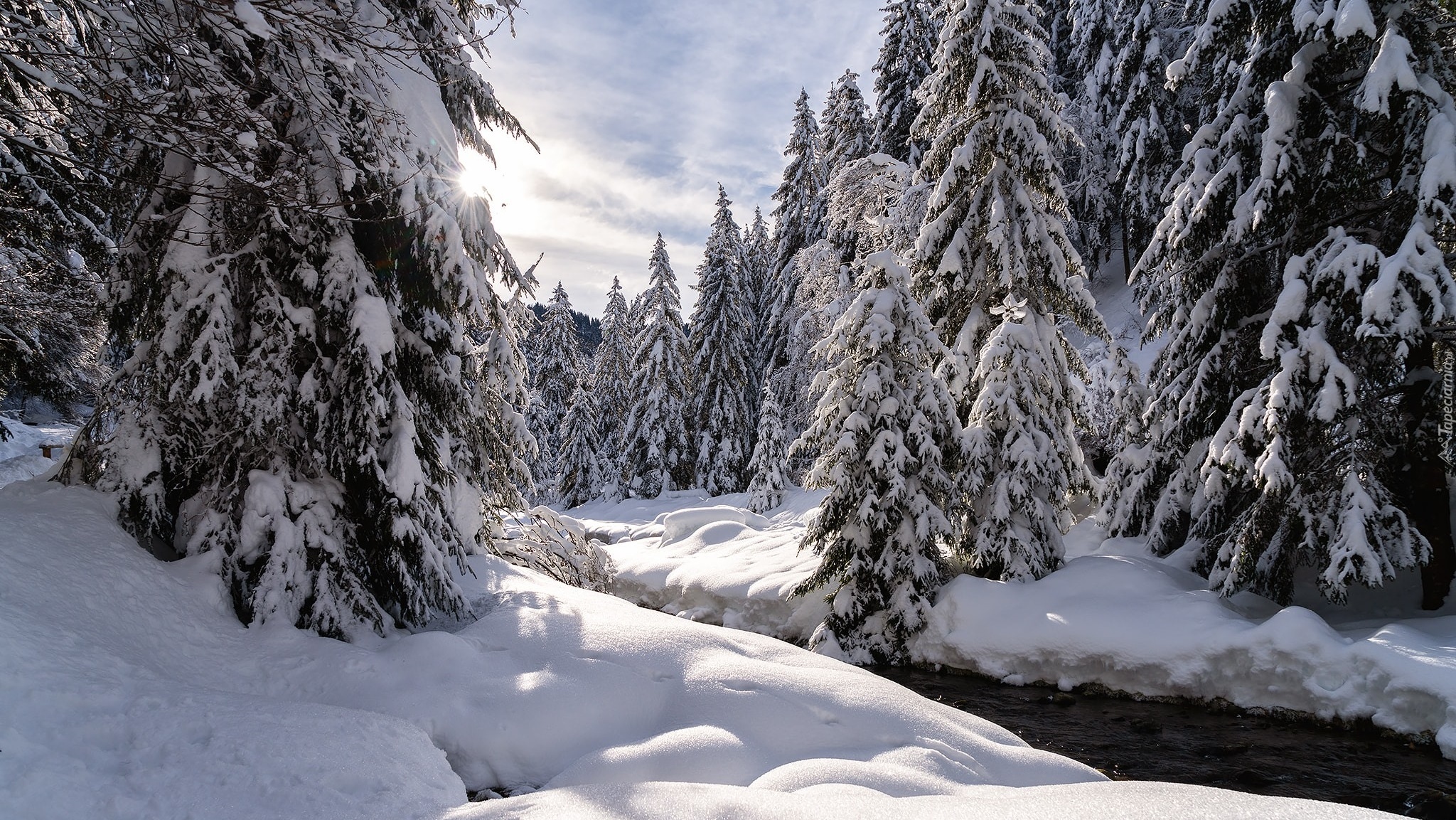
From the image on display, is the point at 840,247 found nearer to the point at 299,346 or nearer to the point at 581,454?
the point at 299,346

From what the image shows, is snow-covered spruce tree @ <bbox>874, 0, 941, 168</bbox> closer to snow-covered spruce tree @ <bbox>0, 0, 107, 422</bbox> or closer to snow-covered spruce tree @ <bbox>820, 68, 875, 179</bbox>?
snow-covered spruce tree @ <bbox>820, 68, 875, 179</bbox>

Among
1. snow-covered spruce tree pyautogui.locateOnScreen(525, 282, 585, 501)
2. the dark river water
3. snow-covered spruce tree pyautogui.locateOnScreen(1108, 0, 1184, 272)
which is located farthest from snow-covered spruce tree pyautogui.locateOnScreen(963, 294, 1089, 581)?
snow-covered spruce tree pyautogui.locateOnScreen(525, 282, 585, 501)

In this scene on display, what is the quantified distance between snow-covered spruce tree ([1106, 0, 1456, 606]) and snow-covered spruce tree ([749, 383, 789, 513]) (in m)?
14.9

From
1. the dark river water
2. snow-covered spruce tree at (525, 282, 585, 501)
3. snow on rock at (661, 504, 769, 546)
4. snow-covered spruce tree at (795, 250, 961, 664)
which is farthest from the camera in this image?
snow-covered spruce tree at (525, 282, 585, 501)

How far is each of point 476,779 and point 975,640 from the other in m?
8.33

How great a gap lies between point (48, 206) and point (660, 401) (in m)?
23.6

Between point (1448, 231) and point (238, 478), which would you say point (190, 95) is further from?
point (1448, 231)

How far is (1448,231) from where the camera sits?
830cm

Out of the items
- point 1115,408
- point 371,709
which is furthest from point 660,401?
point 371,709

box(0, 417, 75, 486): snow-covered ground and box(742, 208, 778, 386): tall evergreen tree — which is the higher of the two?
box(742, 208, 778, 386): tall evergreen tree

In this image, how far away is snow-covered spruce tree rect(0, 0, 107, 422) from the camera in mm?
3949

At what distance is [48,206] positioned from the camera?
755cm

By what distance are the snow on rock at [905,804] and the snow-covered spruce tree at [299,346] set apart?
3.10 meters

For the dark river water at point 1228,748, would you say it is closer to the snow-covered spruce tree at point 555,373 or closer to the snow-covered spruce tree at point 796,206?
the snow-covered spruce tree at point 796,206
